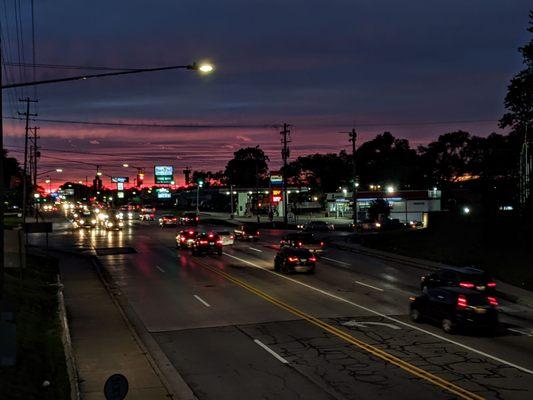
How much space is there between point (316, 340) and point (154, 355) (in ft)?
15.6

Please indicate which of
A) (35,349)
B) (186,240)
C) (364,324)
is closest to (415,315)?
(364,324)

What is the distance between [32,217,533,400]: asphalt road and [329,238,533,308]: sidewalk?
179cm

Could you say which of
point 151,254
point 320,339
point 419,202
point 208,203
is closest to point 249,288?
point 320,339

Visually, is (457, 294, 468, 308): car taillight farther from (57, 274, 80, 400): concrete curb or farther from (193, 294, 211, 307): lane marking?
(57, 274, 80, 400): concrete curb

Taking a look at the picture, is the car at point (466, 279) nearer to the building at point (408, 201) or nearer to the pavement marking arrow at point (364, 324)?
the pavement marking arrow at point (364, 324)

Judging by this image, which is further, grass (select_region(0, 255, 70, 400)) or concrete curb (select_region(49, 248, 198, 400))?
concrete curb (select_region(49, 248, 198, 400))

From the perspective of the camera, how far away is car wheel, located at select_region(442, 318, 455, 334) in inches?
762

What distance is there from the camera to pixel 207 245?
153 ft

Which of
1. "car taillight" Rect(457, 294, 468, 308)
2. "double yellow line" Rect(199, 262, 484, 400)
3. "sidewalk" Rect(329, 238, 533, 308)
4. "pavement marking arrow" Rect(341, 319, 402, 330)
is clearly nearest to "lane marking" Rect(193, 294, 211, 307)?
"double yellow line" Rect(199, 262, 484, 400)

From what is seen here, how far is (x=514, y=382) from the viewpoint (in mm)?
13906

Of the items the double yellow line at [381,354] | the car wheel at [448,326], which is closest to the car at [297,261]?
the double yellow line at [381,354]

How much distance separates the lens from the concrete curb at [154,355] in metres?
13.1

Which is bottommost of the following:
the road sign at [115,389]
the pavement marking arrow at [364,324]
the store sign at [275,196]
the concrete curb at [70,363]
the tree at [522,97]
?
the pavement marking arrow at [364,324]

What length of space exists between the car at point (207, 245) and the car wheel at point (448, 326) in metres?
28.5
